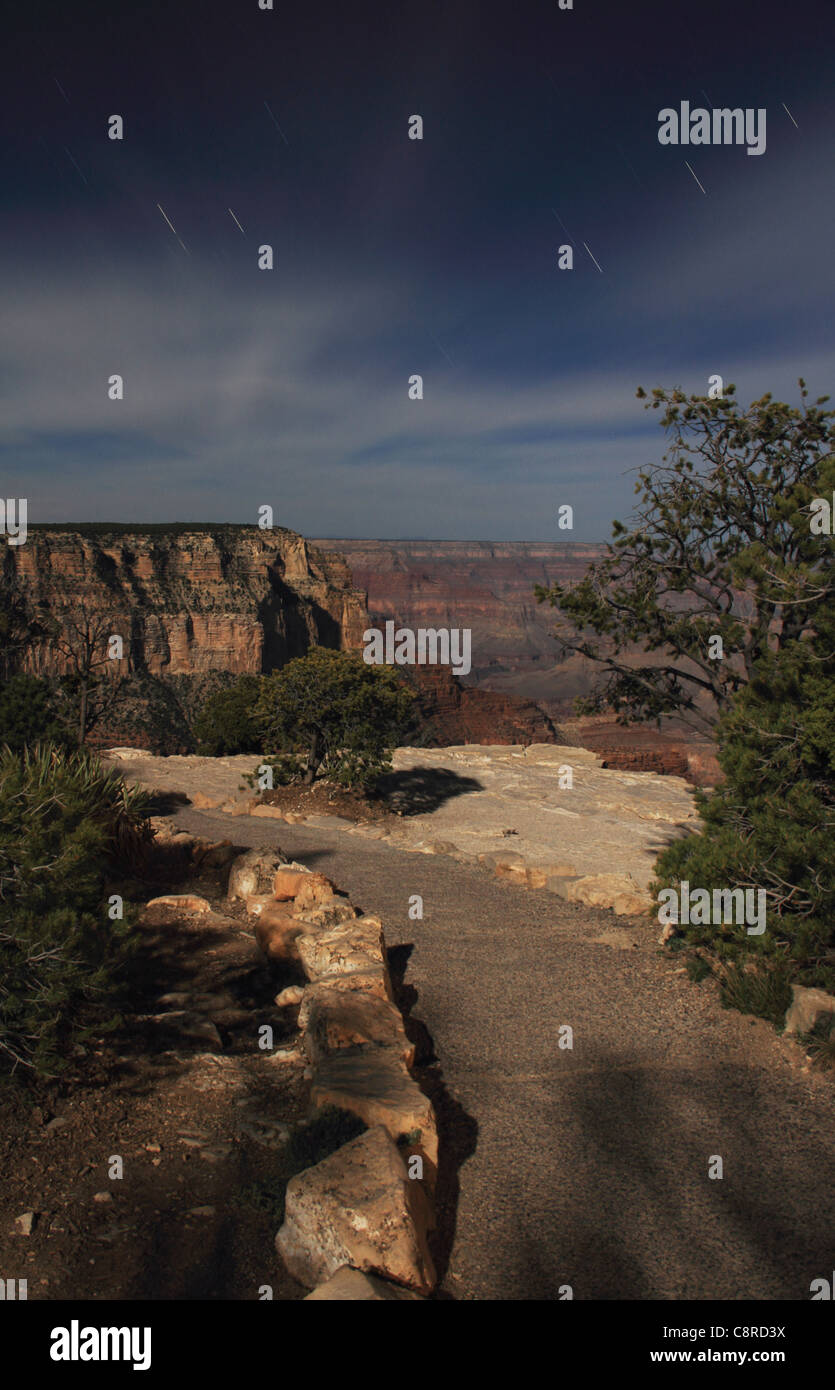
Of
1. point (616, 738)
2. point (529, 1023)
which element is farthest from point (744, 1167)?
point (616, 738)

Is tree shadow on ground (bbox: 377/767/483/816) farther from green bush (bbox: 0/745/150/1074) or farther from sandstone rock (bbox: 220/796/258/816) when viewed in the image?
green bush (bbox: 0/745/150/1074)

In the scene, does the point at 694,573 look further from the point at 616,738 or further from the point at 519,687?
the point at 519,687

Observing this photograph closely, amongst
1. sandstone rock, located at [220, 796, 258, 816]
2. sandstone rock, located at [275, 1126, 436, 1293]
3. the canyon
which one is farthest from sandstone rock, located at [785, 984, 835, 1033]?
the canyon

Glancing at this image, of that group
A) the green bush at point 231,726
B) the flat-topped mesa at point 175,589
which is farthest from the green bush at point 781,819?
the flat-topped mesa at point 175,589

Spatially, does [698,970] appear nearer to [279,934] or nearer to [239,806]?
[279,934]

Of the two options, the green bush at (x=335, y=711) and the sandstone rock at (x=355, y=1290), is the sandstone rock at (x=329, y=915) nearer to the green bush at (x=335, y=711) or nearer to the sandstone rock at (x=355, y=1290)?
the sandstone rock at (x=355, y=1290)

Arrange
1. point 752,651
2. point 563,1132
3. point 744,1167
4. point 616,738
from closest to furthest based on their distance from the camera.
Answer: point 744,1167 → point 563,1132 → point 752,651 → point 616,738
